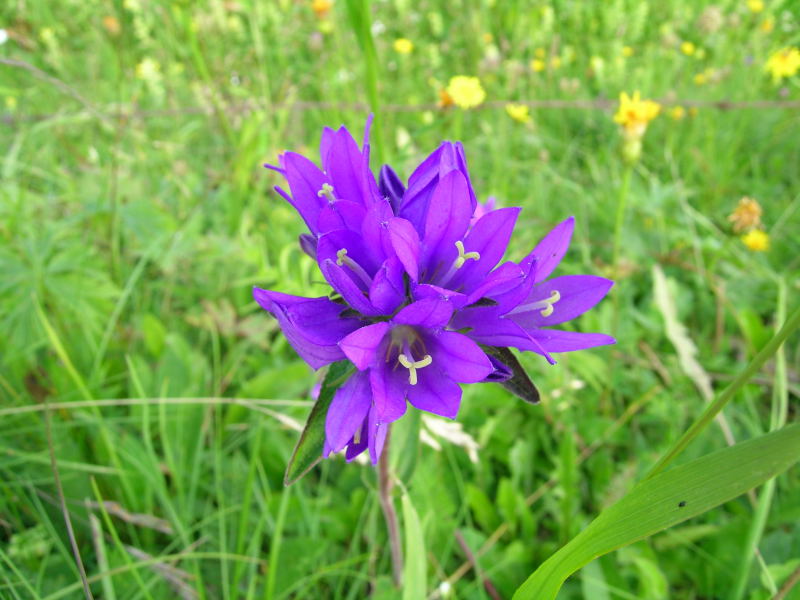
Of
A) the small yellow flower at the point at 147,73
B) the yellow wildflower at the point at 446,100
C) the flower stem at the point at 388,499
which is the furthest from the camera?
the small yellow flower at the point at 147,73

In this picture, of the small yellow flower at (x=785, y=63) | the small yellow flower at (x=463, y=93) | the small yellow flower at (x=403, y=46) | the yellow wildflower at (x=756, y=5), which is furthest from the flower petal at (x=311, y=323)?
the yellow wildflower at (x=756, y=5)

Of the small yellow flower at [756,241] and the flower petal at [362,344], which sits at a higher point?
the flower petal at [362,344]

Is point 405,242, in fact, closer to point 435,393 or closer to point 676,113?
point 435,393

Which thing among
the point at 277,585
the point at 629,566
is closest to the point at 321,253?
the point at 277,585

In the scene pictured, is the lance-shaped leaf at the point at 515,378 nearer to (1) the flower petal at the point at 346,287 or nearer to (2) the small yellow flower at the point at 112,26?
(1) the flower petal at the point at 346,287

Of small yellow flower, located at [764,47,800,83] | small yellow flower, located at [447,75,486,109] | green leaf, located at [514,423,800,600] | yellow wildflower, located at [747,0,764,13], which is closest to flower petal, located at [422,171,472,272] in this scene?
green leaf, located at [514,423,800,600]

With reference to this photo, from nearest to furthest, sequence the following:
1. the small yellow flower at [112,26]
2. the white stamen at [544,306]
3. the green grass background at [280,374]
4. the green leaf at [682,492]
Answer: the green leaf at [682,492], the white stamen at [544,306], the green grass background at [280,374], the small yellow flower at [112,26]

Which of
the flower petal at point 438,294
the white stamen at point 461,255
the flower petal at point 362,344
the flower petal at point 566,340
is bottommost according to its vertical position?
A: the flower petal at point 566,340

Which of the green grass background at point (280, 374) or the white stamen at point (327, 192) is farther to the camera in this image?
the green grass background at point (280, 374)
